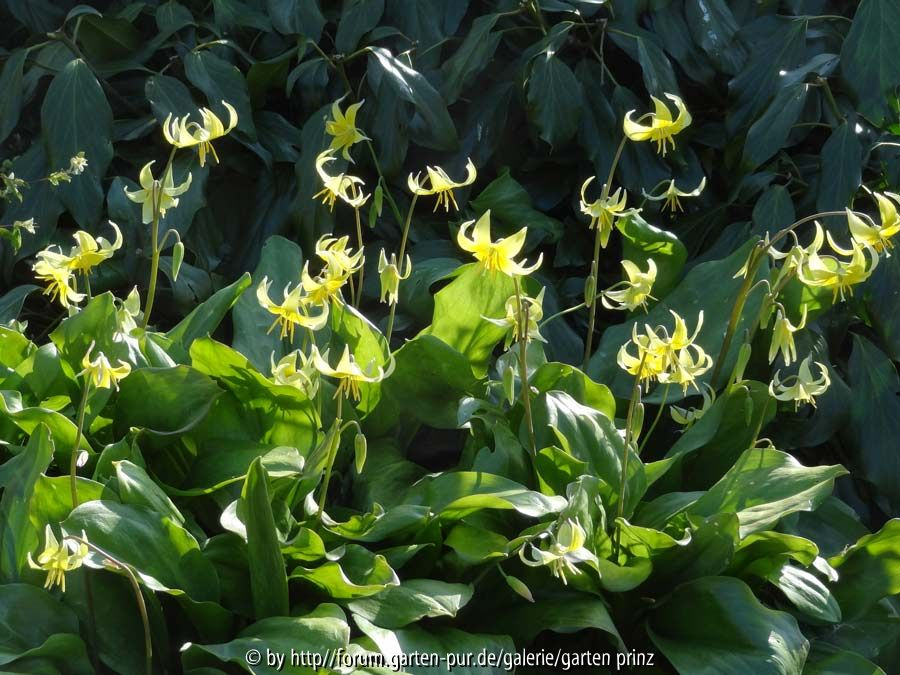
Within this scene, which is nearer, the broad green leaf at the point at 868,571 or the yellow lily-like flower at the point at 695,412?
the broad green leaf at the point at 868,571

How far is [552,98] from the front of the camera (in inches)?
99.5

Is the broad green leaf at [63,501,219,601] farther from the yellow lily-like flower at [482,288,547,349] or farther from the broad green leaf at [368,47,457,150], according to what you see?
the broad green leaf at [368,47,457,150]

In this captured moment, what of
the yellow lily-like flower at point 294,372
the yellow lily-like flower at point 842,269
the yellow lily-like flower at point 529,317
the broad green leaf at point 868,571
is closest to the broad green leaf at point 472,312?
the yellow lily-like flower at point 529,317

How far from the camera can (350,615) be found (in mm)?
1783

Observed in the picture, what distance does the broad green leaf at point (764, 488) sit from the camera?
5.94ft

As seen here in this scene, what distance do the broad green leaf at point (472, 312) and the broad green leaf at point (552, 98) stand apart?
20.5 inches

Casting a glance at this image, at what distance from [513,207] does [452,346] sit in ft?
1.91

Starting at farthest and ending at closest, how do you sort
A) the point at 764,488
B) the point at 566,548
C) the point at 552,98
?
the point at 552,98 < the point at 764,488 < the point at 566,548

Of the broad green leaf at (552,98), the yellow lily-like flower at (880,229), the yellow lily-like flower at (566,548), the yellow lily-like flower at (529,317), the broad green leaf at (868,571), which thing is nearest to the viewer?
the yellow lily-like flower at (566,548)

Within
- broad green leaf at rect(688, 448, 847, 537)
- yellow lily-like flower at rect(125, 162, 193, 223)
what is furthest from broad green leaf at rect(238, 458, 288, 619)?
broad green leaf at rect(688, 448, 847, 537)

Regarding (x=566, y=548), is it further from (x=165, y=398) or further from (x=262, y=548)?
(x=165, y=398)

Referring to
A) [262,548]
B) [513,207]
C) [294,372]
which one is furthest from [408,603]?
[513,207]

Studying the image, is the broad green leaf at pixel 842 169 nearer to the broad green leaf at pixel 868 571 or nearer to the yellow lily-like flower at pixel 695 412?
the yellow lily-like flower at pixel 695 412

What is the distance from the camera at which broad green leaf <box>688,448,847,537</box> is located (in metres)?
1.81
